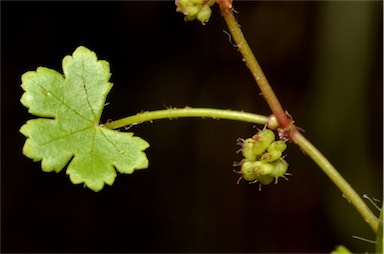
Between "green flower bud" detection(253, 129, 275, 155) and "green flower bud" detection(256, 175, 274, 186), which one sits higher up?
"green flower bud" detection(253, 129, 275, 155)

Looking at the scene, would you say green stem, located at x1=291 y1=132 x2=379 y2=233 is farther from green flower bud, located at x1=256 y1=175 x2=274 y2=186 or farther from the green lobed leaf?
the green lobed leaf

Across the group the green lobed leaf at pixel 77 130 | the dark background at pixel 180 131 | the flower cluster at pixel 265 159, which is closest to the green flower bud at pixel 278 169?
the flower cluster at pixel 265 159

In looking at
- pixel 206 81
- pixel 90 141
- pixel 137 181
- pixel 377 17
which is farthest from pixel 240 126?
pixel 90 141

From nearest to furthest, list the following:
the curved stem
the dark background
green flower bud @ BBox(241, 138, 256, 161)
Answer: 1. the curved stem
2. green flower bud @ BBox(241, 138, 256, 161)
3. the dark background

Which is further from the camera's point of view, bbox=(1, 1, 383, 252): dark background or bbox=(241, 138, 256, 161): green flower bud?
bbox=(1, 1, 383, 252): dark background

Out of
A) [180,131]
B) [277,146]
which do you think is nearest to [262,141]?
[277,146]

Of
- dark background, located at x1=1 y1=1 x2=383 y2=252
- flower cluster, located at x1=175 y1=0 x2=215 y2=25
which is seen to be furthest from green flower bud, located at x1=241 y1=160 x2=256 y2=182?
dark background, located at x1=1 y1=1 x2=383 y2=252
